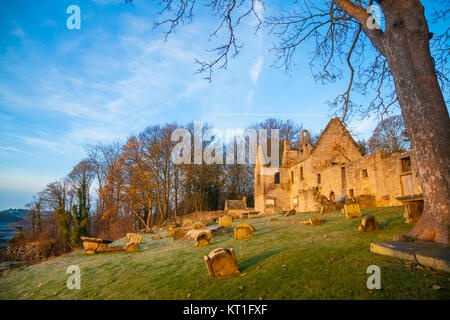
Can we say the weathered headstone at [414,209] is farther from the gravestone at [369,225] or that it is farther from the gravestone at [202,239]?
the gravestone at [202,239]

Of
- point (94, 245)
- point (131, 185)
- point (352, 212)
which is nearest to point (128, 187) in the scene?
point (131, 185)

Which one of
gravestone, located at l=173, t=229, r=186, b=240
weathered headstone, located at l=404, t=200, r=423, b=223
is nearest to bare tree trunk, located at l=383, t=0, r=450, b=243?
weathered headstone, located at l=404, t=200, r=423, b=223

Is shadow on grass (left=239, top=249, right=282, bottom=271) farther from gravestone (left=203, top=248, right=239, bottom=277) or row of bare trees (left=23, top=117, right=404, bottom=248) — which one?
row of bare trees (left=23, top=117, right=404, bottom=248)

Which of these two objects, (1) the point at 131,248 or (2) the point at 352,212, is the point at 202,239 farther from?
(2) the point at 352,212

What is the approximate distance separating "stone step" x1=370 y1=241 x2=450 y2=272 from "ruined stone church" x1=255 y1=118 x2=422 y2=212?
15.4 feet

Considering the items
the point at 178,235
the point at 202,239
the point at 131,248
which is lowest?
the point at 131,248

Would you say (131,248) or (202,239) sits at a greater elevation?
(202,239)

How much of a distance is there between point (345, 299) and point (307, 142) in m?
32.2

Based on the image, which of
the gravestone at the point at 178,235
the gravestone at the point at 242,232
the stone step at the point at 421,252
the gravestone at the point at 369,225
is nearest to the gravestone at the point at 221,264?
the stone step at the point at 421,252

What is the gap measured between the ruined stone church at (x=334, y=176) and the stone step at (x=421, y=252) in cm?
469

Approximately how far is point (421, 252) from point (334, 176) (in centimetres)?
1920

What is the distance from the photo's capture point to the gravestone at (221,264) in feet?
14.7

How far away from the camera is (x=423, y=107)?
4.56 meters
